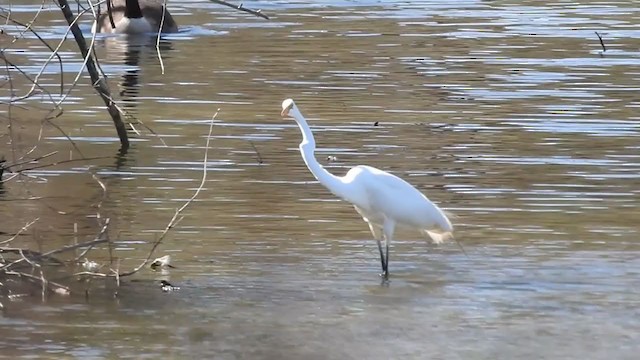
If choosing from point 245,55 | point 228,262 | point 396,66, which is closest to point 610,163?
point 228,262

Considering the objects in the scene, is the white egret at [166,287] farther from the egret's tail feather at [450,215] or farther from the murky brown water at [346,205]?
the egret's tail feather at [450,215]

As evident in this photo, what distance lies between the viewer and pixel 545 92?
60.7 feet

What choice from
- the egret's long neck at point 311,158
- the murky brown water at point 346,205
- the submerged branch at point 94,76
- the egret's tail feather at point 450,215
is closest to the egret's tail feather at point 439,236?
the murky brown water at point 346,205

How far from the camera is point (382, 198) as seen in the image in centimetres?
990

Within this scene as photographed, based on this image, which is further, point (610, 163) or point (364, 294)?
point (610, 163)

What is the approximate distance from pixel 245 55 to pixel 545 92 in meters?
5.94

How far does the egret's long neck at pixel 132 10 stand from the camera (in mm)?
28109

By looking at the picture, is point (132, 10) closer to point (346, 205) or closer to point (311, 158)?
point (346, 205)

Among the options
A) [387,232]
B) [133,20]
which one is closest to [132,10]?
[133,20]

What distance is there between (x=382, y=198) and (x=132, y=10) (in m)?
19.0

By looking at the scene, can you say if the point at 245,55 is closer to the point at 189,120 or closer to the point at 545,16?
the point at 189,120

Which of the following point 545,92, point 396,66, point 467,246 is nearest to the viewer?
point 467,246

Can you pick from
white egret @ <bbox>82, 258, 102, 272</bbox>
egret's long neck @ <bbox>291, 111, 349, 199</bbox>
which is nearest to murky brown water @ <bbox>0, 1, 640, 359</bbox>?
white egret @ <bbox>82, 258, 102, 272</bbox>

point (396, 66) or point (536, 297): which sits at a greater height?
point (536, 297)
